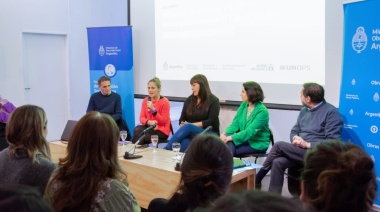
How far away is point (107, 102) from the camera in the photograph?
543cm

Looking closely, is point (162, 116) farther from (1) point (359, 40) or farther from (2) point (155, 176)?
(1) point (359, 40)

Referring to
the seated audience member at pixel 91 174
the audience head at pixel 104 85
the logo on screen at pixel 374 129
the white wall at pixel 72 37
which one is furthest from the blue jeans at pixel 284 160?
the audience head at pixel 104 85

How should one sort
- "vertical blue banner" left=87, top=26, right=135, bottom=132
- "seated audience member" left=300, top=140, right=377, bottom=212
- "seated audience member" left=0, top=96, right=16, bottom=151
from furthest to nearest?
"vertical blue banner" left=87, top=26, right=135, bottom=132
"seated audience member" left=0, top=96, right=16, bottom=151
"seated audience member" left=300, top=140, right=377, bottom=212

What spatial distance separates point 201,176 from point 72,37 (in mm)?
5918

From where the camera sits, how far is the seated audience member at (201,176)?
1548mm

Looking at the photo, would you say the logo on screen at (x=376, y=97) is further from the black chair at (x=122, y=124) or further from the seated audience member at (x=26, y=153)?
the black chair at (x=122, y=124)

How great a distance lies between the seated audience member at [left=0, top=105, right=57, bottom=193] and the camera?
6.81ft

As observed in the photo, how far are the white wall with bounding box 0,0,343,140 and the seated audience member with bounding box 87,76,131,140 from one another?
28.5 inches

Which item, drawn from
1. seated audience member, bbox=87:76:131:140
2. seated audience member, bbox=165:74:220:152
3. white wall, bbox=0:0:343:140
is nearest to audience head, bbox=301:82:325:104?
white wall, bbox=0:0:343:140

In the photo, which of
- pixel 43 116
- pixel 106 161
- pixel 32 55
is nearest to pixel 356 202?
pixel 106 161

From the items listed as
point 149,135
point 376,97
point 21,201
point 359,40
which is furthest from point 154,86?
point 21,201

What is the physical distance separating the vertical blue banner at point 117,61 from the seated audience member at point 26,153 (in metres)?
3.68

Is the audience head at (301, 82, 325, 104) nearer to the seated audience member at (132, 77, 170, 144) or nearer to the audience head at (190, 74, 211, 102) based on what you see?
the audience head at (190, 74, 211, 102)

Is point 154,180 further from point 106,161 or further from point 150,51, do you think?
point 150,51
